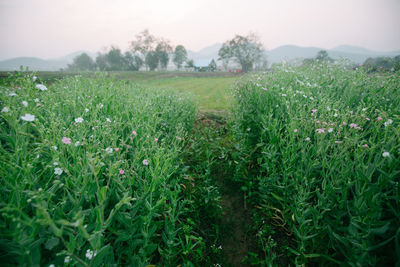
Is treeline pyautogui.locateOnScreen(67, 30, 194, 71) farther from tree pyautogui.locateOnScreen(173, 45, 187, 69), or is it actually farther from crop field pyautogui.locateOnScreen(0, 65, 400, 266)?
crop field pyautogui.locateOnScreen(0, 65, 400, 266)

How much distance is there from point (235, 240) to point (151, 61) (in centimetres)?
5531

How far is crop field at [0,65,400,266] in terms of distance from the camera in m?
1.19

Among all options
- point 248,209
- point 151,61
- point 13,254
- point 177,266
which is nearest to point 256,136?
point 248,209

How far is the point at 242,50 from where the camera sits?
50.7 m

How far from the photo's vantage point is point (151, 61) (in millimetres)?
51312

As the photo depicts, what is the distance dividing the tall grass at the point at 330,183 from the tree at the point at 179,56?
59176 mm

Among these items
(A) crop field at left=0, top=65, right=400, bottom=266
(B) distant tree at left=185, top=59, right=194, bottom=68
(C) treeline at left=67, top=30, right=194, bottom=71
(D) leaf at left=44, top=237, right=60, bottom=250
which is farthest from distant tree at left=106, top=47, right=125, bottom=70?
(D) leaf at left=44, top=237, right=60, bottom=250

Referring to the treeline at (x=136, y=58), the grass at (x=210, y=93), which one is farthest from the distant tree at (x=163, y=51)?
the grass at (x=210, y=93)

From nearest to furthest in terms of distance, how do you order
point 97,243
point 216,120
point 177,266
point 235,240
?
point 97,243, point 177,266, point 235,240, point 216,120

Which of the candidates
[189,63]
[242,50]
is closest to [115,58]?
[189,63]

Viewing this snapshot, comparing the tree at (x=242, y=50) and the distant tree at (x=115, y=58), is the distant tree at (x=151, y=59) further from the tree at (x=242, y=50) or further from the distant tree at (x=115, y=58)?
the tree at (x=242, y=50)

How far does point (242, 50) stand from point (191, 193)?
180ft

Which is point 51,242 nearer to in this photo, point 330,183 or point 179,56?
point 330,183

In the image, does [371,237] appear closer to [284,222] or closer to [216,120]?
[284,222]
